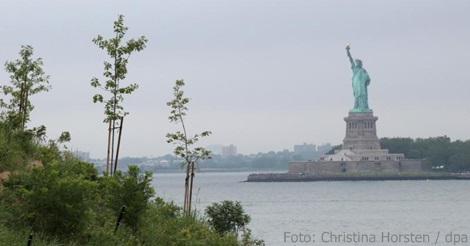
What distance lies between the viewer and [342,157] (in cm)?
19175

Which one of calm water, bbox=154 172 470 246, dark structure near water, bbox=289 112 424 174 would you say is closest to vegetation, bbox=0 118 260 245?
calm water, bbox=154 172 470 246

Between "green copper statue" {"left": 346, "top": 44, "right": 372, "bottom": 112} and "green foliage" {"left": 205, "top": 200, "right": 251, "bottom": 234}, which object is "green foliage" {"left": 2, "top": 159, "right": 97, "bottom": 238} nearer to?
"green foliage" {"left": 205, "top": 200, "right": 251, "bottom": 234}

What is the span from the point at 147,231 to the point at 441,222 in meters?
58.0

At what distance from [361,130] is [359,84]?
9.38 metres

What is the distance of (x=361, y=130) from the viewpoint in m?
185

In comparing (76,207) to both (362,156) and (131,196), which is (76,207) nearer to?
(131,196)

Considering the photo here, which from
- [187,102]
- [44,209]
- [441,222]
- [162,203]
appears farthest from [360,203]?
[44,209]

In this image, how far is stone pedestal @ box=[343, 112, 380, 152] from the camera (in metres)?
184

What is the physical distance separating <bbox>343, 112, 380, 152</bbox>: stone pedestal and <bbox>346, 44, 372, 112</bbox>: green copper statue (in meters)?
1.65

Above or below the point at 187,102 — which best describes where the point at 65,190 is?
below

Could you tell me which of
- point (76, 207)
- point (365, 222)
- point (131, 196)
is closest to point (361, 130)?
point (365, 222)

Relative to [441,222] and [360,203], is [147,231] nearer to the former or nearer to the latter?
[441,222]

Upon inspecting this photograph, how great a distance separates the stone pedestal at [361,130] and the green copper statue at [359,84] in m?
1.65

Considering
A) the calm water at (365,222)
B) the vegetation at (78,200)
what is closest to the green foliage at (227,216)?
the vegetation at (78,200)
